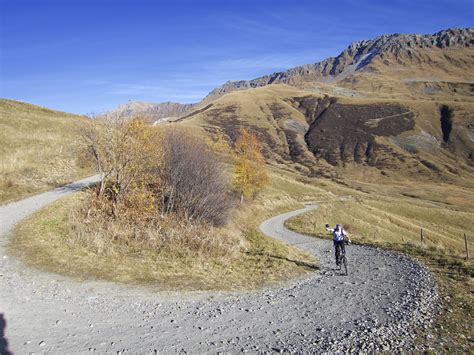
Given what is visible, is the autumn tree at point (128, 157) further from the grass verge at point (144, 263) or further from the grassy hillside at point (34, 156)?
the grassy hillside at point (34, 156)

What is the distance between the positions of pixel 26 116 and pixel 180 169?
115 ft

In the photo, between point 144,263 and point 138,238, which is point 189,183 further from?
point 144,263

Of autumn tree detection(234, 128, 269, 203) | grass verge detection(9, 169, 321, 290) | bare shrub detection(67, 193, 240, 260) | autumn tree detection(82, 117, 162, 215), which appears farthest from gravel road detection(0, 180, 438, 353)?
autumn tree detection(234, 128, 269, 203)

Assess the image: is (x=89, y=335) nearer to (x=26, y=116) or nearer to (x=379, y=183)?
(x=26, y=116)

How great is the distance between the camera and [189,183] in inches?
1278

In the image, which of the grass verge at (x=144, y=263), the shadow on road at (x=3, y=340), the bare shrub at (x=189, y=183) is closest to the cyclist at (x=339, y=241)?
the grass verge at (x=144, y=263)

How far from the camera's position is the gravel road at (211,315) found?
9.80m

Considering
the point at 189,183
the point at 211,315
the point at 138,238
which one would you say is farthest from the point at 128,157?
the point at 211,315

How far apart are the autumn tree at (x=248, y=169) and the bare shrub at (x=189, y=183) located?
21414mm

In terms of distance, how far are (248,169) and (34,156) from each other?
101 ft

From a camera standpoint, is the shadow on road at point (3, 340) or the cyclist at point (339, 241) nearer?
the shadow on road at point (3, 340)

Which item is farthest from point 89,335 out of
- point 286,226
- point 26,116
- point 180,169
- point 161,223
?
point 26,116

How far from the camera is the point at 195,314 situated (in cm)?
1200

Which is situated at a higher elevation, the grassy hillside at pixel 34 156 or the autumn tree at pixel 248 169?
the grassy hillside at pixel 34 156
